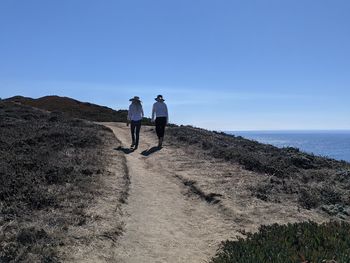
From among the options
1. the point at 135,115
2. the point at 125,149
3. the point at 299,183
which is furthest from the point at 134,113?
the point at 299,183

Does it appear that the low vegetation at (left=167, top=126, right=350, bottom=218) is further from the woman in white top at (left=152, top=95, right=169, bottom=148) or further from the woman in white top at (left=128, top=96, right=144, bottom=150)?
the woman in white top at (left=128, top=96, right=144, bottom=150)

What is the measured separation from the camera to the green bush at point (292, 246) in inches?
301

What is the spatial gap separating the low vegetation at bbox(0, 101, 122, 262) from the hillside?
2890 centimetres

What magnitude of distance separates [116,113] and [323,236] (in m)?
46.5

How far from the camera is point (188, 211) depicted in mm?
11766

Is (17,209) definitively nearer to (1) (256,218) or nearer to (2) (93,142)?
(1) (256,218)

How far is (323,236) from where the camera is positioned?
8.79 m

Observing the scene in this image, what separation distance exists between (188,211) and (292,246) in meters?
3.70

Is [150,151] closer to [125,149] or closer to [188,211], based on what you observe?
[125,149]

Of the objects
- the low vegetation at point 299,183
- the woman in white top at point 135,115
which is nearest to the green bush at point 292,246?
the low vegetation at point 299,183

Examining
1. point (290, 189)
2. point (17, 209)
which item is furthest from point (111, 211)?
point (290, 189)

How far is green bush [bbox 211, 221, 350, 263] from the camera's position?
301 inches

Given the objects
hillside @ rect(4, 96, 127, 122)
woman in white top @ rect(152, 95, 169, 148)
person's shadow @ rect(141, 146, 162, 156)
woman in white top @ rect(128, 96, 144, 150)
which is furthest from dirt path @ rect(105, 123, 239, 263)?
hillside @ rect(4, 96, 127, 122)

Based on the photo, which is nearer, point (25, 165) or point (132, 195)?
point (132, 195)
